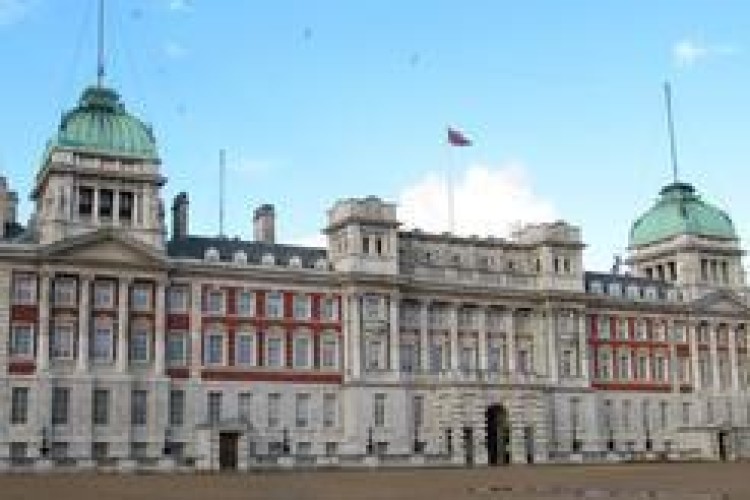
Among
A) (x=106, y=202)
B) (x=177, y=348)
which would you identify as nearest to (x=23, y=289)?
(x=106, y=202)

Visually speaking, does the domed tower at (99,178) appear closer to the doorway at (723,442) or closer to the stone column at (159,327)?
the stone column at (159,327)

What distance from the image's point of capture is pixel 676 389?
112188 millimetres

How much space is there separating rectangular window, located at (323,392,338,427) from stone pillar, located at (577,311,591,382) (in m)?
26.3

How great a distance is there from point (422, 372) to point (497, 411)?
7727 millimetres

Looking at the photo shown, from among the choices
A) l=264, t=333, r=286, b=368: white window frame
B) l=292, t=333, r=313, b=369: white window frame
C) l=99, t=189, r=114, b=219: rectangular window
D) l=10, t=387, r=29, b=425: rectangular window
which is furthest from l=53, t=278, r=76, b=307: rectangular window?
l=292, t=333, r=313, b=369: white window frame

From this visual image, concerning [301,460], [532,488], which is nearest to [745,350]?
[301,460]

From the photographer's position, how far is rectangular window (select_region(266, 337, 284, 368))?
89.8m

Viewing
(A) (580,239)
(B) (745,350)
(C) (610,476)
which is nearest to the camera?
(C) (610,476)

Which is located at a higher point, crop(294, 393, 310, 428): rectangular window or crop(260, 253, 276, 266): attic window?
crop(260, 253, 276, 266): attic window

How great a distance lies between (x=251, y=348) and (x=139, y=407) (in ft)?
35.7

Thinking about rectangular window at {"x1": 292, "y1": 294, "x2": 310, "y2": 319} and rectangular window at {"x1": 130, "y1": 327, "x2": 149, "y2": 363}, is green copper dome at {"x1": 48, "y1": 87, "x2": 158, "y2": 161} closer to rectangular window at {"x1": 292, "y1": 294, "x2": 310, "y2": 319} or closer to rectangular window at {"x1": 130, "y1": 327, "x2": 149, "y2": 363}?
rectangular window at {"x1": 130, "y1": 327, "x2": 149, "y2": 363}

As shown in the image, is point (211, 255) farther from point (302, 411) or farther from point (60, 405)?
point (60, 405)

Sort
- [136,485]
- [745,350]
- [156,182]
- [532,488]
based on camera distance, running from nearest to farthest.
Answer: [532,488] < [136,485] < [156,182] < [745,350]

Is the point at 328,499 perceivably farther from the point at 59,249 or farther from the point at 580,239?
the point at 580,239
